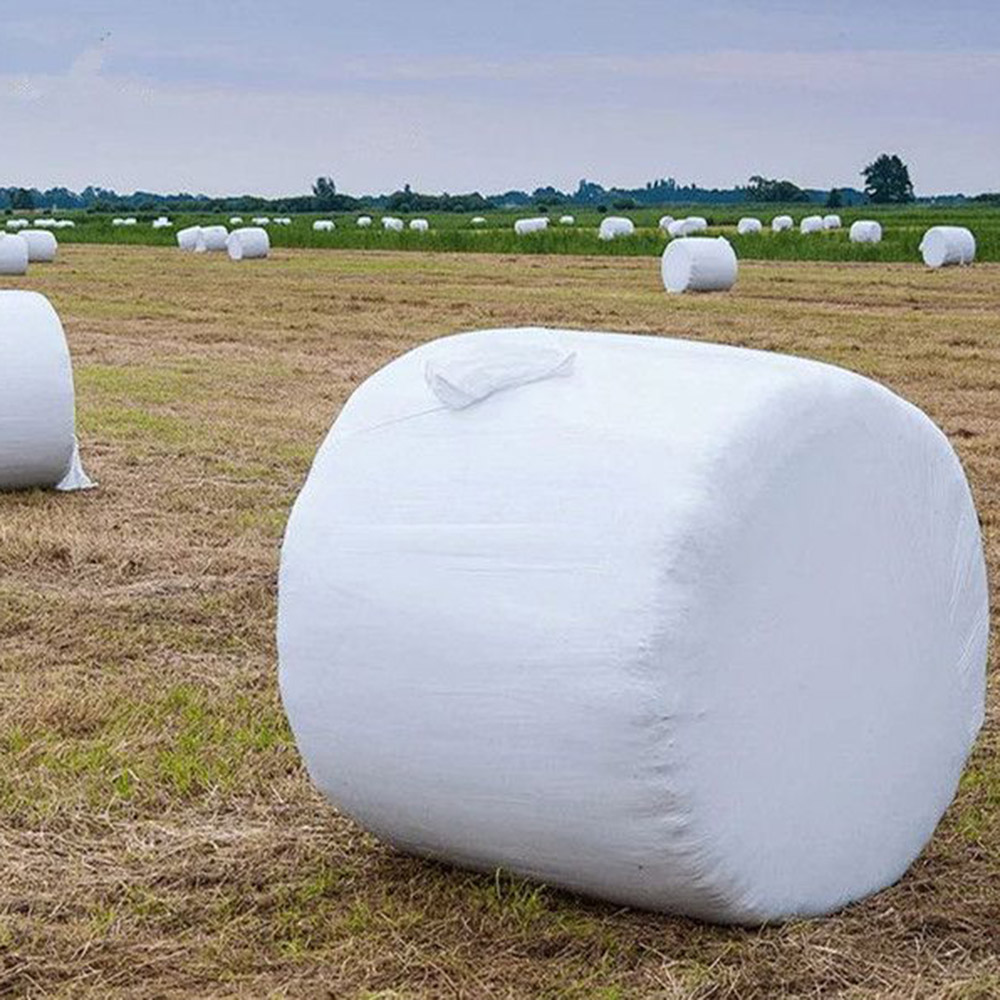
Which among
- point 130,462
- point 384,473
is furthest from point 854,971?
point 130,462

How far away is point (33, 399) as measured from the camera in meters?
9.54

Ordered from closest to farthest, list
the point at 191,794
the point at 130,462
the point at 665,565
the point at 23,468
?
the point at 665,565
the point at 191,794
the point at 23,468
the point at 130,462

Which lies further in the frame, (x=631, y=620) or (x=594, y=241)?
(x=594, y=241)

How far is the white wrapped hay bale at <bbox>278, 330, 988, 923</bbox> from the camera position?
3865mm

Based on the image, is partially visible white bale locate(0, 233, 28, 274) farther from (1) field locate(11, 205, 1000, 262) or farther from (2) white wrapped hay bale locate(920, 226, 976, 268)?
(2) white wrapped hay bale locate(920, 226, 976, 268)

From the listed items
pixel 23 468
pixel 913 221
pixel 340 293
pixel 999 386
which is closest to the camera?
pixel 23 468

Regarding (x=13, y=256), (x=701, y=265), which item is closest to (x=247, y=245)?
(x=13, y=256)

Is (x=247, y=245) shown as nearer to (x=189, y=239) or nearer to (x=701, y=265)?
(x=189, y=239)

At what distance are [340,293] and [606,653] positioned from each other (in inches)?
867

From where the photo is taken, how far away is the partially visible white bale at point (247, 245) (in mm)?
37750

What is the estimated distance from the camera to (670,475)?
3.91 meters

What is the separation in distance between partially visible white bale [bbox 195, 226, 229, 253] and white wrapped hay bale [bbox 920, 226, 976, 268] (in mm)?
16475

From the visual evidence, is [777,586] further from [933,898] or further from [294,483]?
[294,483]

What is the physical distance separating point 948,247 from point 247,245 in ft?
44.4
